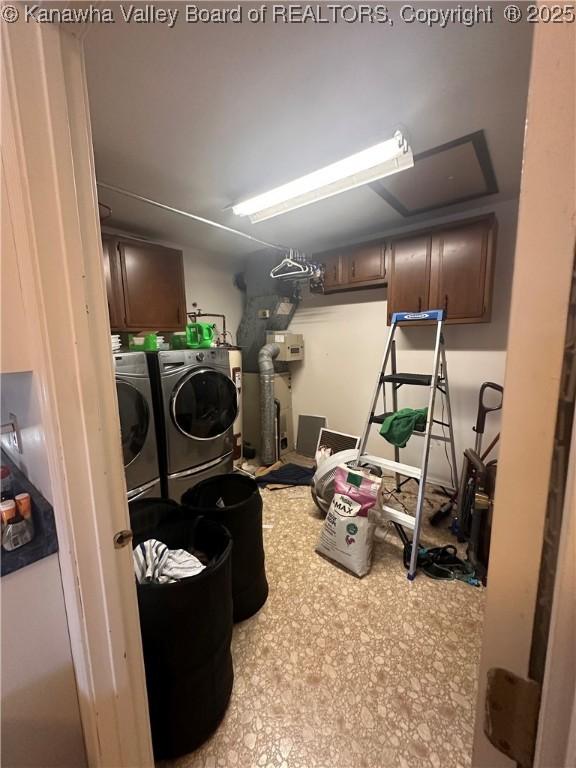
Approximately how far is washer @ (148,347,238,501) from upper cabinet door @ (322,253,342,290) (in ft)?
4.14

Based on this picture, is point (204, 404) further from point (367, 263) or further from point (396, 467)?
point (367, 263)

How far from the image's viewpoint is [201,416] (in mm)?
2473

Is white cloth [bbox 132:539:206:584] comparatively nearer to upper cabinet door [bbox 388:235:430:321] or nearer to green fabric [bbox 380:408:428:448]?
green fabric [bbox 380:408:428:448]

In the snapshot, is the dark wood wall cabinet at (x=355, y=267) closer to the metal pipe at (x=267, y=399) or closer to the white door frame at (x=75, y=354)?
the metal pipe at (x=267, y=399)

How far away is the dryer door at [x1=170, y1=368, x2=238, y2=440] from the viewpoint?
2.30 metres

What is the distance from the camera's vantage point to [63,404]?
657 millimetres

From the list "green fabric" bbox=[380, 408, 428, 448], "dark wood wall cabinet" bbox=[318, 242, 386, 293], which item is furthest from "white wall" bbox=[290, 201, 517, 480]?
"green fabric" bbox=[380, 408, 428, 448]

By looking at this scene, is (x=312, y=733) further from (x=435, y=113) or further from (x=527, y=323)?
(x=435, y=113)

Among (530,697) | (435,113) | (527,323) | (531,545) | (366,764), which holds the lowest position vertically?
(366,764)

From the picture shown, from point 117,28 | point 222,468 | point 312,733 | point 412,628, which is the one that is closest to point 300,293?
point 222,468

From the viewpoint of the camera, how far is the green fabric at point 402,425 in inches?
79.8

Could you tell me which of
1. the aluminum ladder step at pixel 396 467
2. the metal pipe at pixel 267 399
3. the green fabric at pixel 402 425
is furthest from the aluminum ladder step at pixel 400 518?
the metal pipe at pixel 267 399

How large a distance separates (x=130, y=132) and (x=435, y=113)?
4.70ft

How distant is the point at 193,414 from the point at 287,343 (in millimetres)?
1401
